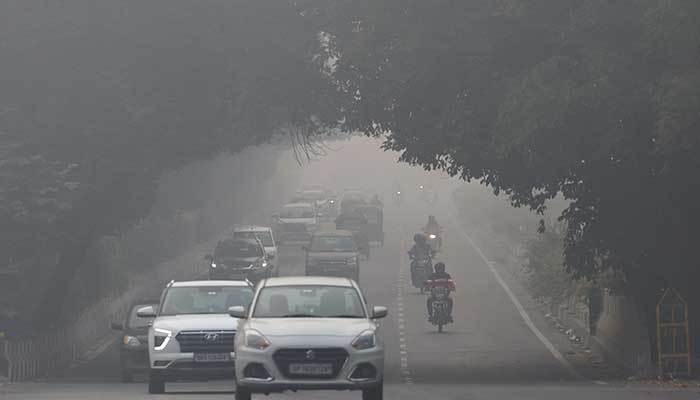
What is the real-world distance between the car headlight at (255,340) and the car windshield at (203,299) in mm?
5495

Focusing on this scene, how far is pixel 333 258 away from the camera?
5025cm

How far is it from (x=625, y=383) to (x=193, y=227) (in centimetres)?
4636

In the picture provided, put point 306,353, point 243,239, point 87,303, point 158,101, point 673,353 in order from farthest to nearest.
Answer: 1. point 243,239
2. point 87,303
3. point 158,101
4. point 673,353
5. point 306,353

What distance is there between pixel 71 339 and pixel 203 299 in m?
13.5

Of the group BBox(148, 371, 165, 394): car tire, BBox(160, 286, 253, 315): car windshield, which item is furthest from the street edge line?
BBox(148, 371, 165, 394): car tire

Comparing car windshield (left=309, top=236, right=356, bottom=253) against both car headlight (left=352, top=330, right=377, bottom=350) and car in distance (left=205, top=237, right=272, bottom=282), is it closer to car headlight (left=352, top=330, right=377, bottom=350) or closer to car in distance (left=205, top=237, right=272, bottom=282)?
car in distance (left=205, top=237, right=272, bottom=282)

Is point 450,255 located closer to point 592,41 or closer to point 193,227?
point 193,227

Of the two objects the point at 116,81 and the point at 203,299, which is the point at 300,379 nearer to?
the point at 203,299

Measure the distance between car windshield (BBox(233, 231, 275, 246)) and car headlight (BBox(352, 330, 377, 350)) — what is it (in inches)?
1331

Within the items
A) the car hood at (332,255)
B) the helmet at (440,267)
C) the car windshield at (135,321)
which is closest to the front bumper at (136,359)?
the car windshield at (135,321)

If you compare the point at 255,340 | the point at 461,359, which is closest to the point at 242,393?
the point at 255,340

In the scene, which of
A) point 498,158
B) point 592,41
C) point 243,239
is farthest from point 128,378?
point 243,239

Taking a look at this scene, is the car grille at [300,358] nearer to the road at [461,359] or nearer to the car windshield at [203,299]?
the road at [461,359]

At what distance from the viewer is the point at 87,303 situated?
4344cm
